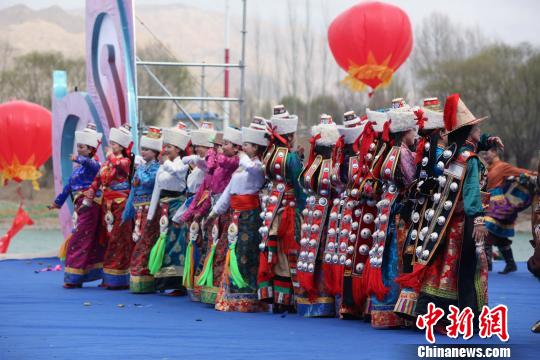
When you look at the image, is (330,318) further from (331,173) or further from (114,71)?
(114,71)

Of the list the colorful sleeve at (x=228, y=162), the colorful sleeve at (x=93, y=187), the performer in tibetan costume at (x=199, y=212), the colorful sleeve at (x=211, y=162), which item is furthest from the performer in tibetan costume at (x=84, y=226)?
the colorful sleeve at (x=228, y=162)

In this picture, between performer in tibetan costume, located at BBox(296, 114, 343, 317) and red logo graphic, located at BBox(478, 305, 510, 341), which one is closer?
red logo graphic, located at BBox(478, 305, 510, 341)

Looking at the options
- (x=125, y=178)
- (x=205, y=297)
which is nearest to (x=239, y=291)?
(x=205, y=297)

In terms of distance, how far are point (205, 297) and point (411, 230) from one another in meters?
2.37

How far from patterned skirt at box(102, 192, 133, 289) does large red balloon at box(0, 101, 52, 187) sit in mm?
5900

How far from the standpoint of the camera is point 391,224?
→ 733 cm

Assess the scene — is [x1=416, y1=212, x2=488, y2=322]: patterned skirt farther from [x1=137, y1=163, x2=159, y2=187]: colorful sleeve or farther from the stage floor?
[x1=137, y1=163, x2=159, y2=187]: colorful sleeve

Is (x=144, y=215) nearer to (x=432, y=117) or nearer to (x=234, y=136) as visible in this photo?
(x=234, y=136)

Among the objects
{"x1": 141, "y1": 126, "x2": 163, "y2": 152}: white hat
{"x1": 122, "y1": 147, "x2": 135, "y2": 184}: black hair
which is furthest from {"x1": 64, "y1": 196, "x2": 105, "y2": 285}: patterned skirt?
{"x1": 141, "y1": 126, "x2": 163, "y2": 152}: white hat

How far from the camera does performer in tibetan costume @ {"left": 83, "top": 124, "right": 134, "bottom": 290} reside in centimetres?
1020

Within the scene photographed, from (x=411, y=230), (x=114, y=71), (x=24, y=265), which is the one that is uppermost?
(x=114, y=71)

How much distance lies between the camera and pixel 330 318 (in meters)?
Answer: 7.90

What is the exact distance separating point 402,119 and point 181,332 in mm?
2024

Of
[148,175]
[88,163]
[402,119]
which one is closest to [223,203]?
[148,175]
